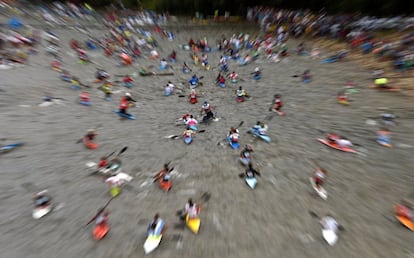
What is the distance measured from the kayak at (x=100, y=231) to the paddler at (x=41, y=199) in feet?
4.20

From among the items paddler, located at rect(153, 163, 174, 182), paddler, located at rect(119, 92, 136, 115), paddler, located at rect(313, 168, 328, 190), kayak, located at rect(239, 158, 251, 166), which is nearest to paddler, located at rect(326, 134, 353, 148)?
paddler, located at rect(313, 168, 328, 190)

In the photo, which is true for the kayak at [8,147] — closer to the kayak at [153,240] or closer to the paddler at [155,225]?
the paddler at [155,225]

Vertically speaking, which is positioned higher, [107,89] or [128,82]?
[128,82]

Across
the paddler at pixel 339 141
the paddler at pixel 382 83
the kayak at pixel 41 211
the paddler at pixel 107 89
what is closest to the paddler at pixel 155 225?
the kayak at pixel 41 211

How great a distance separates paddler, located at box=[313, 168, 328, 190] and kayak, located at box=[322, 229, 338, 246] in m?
1.23

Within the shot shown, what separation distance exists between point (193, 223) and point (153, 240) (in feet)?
2.70

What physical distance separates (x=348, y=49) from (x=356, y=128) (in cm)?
867

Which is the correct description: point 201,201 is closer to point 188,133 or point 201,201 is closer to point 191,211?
point 191,211

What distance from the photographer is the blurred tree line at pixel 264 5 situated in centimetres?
1593

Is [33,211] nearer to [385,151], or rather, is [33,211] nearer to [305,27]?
[385,151]

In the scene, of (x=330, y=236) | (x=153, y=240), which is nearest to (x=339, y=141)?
(x=330, y=236)

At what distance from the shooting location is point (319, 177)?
5.48m

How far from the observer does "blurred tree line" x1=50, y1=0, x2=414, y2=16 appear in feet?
52.3

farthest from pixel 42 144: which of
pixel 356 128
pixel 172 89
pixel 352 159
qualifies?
pixel 356 128
